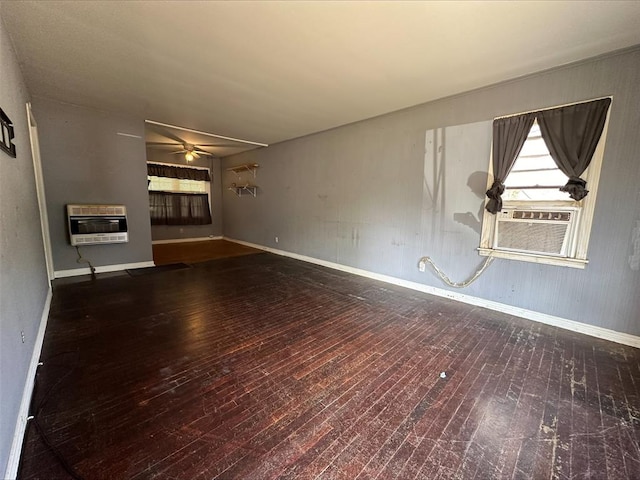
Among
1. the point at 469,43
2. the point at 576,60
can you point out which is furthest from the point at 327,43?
the point at 576,60

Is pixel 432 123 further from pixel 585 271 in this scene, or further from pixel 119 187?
pixel 119 187

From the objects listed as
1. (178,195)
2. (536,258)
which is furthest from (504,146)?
(178,195)

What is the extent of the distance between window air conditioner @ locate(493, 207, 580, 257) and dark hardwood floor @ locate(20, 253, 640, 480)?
0.88 metres

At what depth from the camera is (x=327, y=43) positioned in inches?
97.5

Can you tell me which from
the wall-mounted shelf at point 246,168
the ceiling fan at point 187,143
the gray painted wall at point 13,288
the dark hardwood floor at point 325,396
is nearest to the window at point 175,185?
the ceiling fan at point 187,143

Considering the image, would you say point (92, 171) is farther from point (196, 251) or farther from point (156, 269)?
point (196, 251)

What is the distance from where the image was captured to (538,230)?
9.89ft

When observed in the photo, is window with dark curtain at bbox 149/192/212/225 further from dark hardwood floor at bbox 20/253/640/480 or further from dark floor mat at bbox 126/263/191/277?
dark hardwood floor at bbox 20/253/640/480

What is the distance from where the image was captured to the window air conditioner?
2844 millimetres

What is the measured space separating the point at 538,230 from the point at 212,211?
8412 millimetres

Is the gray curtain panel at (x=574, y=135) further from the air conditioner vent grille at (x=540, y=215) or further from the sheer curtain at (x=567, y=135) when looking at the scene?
the air conditioner vent grille at (x=540, y=215)

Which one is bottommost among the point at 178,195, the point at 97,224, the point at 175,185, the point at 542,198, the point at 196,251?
the point at 196,251

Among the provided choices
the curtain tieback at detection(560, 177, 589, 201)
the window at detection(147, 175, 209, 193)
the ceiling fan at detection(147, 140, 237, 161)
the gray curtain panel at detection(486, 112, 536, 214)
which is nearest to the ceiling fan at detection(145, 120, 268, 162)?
the ceiling fan at detection(147, 140, 237, 161)

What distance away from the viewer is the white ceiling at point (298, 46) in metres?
2.05
